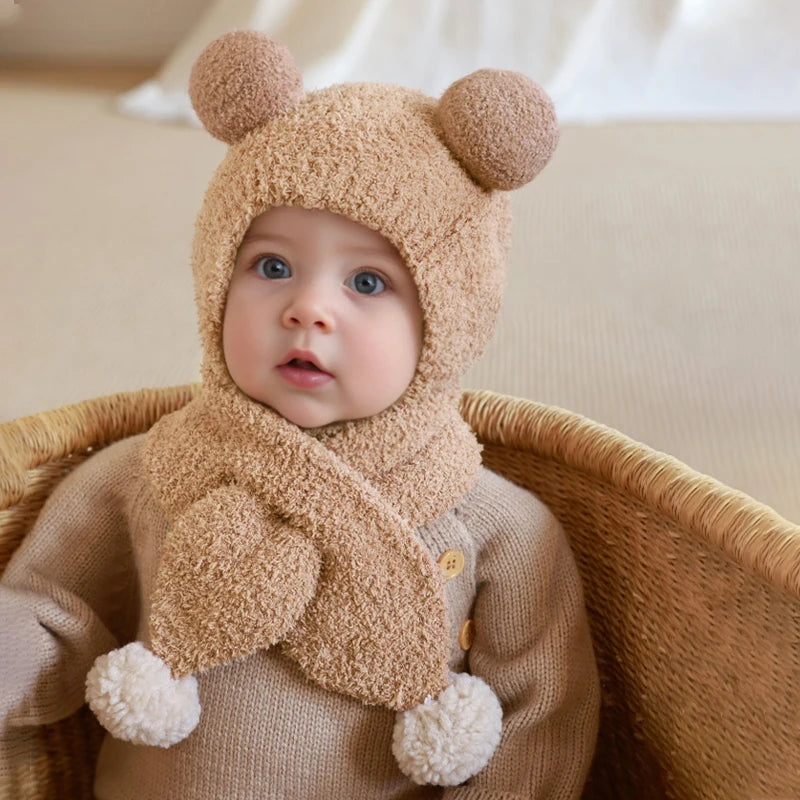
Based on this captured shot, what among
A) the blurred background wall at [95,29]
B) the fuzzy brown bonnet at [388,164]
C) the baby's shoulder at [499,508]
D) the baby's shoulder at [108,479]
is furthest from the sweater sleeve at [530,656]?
the blurred background wall at [95,29]

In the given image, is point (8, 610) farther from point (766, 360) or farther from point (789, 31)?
point (789, 31)

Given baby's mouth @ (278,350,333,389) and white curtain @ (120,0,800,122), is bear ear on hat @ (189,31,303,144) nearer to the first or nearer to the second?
baby's mouth @ (278,350,333,389)

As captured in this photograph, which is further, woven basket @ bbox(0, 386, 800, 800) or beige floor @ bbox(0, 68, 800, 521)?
beige floor @ bbox(0, 68, 800, 521)

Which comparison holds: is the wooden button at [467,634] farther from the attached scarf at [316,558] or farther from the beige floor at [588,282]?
the beige floor at [588,282]

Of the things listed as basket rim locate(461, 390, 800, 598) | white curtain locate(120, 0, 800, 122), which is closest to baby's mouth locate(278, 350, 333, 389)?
basket rim locate(461, 390, 800, 598)

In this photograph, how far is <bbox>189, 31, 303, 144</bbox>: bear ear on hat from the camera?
62cm

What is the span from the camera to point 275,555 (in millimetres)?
621

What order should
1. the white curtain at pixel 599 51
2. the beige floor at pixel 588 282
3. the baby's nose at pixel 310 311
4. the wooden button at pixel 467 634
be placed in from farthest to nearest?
the white curtain at pixel 599 51, the beige floor at pixel 588 282, the wooden button at pixel 467 634, the baby's nose at pixel 310 311

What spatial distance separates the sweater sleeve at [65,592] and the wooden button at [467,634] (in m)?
0.24

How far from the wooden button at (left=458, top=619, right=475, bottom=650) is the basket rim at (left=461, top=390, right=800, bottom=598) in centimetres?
15

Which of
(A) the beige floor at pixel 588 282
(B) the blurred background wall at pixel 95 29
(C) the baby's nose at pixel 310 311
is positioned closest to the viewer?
(C) the baby's nose at pixel 310 311

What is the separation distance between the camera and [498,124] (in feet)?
1.97

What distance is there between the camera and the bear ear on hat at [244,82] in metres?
0.62

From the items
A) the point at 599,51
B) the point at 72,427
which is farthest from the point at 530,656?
the point at 599,51
